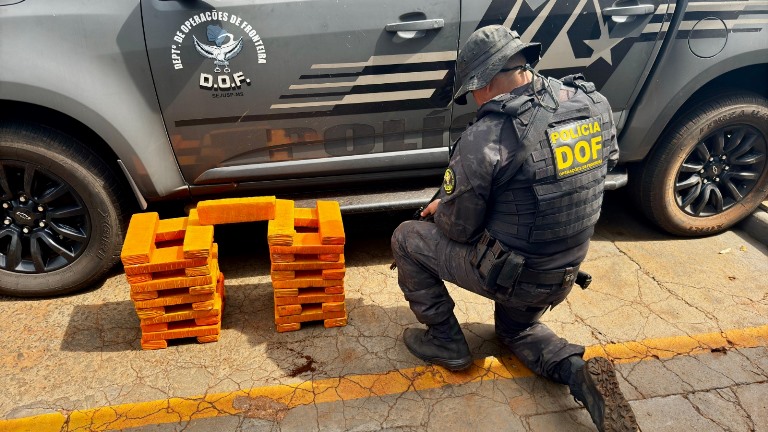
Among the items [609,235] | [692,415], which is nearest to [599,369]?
[692,415]

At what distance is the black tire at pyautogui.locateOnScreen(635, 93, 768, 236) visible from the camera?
3471 millimetres

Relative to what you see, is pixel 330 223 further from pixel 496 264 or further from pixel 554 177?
pixel 554 177

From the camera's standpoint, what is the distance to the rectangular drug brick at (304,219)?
9.58 ft

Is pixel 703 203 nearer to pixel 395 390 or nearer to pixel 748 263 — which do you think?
pixel 748 263

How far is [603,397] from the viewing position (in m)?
2.27

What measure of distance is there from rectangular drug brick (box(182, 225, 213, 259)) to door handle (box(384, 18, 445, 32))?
4.51ft

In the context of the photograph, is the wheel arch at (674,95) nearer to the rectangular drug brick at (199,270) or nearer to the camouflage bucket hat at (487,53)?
the camouflage bucket hat at (487,53)

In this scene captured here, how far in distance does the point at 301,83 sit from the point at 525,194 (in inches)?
52.8

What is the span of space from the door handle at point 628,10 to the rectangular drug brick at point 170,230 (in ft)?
8.26

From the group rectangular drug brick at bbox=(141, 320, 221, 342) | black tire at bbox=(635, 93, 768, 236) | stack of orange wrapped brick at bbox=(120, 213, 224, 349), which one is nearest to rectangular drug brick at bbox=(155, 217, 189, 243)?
stack of orange wrapped brick at bbox=(120, 213, 224, 349)

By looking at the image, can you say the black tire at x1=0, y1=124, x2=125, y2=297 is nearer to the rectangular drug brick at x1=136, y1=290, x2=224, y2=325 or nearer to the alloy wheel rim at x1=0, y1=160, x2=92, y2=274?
the alloy wheel rim at x1=0, y1=160, x2=92, y2=274

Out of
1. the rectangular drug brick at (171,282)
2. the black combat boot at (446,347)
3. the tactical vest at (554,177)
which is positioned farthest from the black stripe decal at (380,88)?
the black combat boot at (446,347)

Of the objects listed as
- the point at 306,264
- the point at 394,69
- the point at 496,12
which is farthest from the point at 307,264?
the point at 496,12

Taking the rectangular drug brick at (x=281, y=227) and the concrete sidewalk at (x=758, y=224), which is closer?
the rectangular drug brick at (x=281, y=227)
